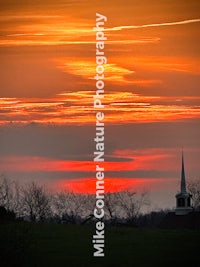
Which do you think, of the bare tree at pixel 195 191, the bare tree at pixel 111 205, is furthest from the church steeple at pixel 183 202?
the bare tree at pixel 111 205

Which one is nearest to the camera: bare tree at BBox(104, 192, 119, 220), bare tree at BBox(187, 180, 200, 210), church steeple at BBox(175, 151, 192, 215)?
bare tree at BBox(104, 192, 119, 220)

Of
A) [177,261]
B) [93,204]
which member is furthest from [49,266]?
[93,204]

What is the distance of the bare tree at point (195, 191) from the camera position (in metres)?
29.6

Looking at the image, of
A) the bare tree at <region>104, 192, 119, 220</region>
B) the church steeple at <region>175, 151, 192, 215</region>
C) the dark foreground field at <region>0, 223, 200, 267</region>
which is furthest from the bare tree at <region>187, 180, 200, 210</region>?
the dark foreground field at <region>0, 223, 200, 267</region>

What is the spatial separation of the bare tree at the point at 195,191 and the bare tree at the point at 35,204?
5617 millimetres

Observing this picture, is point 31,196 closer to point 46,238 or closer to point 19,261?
point 46,238

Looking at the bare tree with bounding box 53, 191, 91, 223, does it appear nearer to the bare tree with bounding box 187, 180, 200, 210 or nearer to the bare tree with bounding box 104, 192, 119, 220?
the bare tree with bounding box 104, 192, 119, 220

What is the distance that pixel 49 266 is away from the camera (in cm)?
1575

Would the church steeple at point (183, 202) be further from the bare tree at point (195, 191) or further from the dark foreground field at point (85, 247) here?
the dark foreground field at point (85, 247)

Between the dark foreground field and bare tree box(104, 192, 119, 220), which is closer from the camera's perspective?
the dark foreground field

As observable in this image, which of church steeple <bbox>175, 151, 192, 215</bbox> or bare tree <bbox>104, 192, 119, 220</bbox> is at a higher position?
church steeple <bbox>175, 151, 192, 215</bbox>

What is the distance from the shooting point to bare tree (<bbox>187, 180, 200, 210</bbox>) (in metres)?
29.6

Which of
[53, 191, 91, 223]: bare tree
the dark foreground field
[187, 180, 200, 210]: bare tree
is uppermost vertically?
[187, 180, 200, 210]: bare tree

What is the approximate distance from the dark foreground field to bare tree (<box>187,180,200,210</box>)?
413 inches
